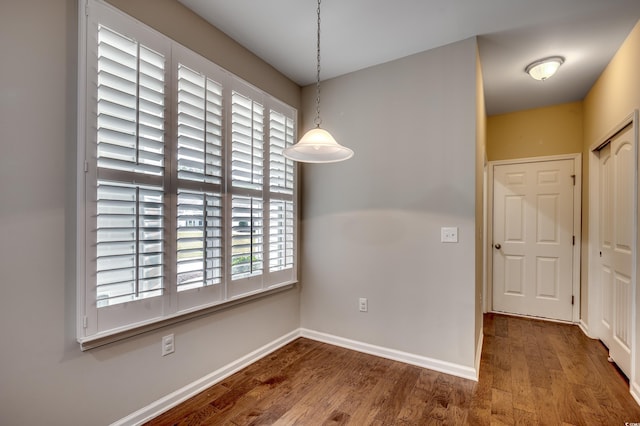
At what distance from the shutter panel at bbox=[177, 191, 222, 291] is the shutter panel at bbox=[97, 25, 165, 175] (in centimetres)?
31

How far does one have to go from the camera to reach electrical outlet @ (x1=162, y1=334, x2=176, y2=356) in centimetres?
196

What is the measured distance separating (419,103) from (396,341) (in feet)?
6.97

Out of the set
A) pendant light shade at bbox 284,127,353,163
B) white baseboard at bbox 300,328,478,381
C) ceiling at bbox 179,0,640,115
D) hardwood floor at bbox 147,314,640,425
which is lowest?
hardwood floor at bbox 147,314,640,425

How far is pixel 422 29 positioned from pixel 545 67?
1.33 m

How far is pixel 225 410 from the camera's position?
1973mm

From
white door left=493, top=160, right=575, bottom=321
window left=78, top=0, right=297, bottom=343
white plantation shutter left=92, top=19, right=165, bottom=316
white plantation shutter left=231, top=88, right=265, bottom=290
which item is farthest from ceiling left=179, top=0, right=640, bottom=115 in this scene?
white door left=493, top=160, right=575, bottom=321

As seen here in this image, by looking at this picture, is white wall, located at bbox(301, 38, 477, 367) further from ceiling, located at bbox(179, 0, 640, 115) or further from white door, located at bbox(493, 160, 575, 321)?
white door, located at bbox(493, 160, 575, 321)

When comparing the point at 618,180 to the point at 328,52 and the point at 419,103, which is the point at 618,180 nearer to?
→ the point at 419,103

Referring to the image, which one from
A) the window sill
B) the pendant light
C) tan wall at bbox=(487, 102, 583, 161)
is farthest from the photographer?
tan wall at bbox=(487, 102, 583, 161)

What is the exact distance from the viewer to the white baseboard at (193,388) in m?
1.82

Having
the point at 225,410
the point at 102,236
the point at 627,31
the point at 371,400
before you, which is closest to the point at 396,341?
Result: the point at 371,400

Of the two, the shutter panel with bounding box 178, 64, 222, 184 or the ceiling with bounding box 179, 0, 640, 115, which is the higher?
the ceiling with bounding box 179, 0, 640, 115

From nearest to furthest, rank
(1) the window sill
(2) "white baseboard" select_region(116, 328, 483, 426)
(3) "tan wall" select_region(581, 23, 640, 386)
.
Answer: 1. (1) the window sill
2. (2) "white baseboard" select_region(116, 328, 483, 426)
3. (3) "tan wall" select_region(581, 23, 640, 386)

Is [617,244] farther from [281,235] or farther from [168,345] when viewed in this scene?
[168,345]
